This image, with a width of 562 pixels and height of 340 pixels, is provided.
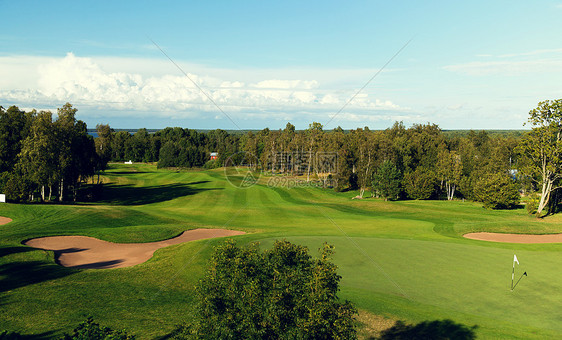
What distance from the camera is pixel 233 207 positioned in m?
61.1

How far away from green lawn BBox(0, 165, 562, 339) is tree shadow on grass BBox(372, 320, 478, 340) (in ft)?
1.39

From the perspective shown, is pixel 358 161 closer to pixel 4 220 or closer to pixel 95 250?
pixel 95 250

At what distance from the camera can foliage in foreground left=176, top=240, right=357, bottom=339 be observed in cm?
1004

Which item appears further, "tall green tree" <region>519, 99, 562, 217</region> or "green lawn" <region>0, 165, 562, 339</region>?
"tall green tree" <region>519, 99, 562, 217</region>

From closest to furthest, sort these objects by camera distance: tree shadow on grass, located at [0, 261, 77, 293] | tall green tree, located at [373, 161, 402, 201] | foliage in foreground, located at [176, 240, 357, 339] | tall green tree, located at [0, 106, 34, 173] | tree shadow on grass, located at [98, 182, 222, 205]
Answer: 1. foliage in foreground, located at [176, 240, 357, 339]
2. tree shadow on grass, located at [0, 261, 77, 293]
3. tall green tree, located at [0, 106, 34, 173]
4. tree shadow on grass, located at [98, 182, 222, 205]
5. tall green tree, located at [373, 161, 402, 201]

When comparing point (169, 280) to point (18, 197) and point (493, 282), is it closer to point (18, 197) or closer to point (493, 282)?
point (493, 282)

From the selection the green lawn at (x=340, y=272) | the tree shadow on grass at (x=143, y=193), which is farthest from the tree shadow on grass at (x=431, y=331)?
the tree shadow on grass at (x=143, y=193)

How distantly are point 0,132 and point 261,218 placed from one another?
45.7 m

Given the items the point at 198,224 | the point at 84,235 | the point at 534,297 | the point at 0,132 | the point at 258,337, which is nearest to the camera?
the point at 258,337

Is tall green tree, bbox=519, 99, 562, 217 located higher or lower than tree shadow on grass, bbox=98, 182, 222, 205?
higher

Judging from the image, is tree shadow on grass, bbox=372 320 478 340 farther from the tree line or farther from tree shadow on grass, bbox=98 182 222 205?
tree shadow on grass, bbox=98 182 222 205

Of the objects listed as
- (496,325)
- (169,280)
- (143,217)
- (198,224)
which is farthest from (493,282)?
(143,217)

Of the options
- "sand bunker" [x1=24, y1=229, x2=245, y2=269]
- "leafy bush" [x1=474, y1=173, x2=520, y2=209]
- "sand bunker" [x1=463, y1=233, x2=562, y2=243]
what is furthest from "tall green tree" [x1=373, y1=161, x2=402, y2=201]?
"sand bunker" [x1=24, y1=229, x2=245, y2=269]

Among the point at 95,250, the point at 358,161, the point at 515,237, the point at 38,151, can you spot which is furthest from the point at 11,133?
the point at 515,237
